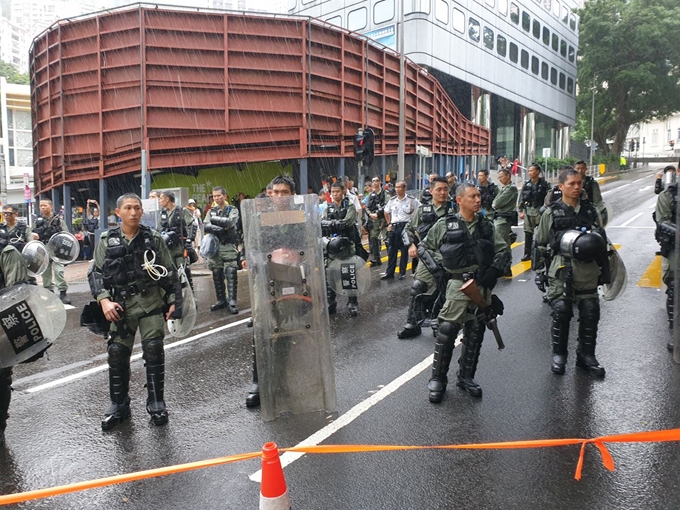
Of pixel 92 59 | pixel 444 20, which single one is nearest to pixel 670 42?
pixel 444 20

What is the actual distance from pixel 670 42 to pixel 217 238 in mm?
48960

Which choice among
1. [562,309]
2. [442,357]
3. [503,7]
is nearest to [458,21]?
[503,7]

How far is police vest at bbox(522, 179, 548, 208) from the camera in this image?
10.2m

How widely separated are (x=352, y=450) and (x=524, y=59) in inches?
1691

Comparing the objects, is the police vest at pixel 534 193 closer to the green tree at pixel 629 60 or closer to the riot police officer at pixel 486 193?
the riot police officer at pixel 486 193

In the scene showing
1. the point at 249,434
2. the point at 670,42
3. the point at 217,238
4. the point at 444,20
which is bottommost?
the point at 249,434

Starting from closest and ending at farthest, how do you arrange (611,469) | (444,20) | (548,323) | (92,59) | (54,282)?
(611,469)
(548,323)
(54,282)
(92,59)
(444,20)

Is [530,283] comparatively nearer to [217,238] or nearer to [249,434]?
[217,238]

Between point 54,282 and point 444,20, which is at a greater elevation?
point 444,20

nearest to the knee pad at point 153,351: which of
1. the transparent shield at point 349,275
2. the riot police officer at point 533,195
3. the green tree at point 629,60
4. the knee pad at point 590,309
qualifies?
the transparent shield at point 349,275

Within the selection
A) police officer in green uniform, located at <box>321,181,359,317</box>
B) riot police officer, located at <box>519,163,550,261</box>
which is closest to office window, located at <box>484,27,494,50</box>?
riot police officer, located at <box>519,163,550,261</box>

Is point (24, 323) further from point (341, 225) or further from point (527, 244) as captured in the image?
point (527, 244)

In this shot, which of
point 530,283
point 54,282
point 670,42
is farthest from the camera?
→ point 670,42

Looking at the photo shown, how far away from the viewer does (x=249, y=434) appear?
4273mm
